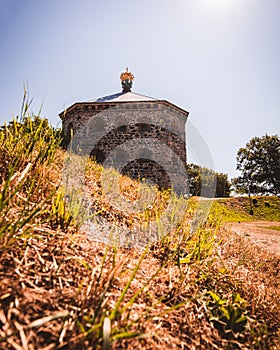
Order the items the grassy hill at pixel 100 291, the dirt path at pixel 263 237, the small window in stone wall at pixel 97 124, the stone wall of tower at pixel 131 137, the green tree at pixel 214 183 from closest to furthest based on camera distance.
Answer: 1. the grassy hill at pixel 100 291
2. the dirt path at pixel 263 237
3. the stone wall of tower at pixel 131 137
4. the small window in stone wall at pixel 97 124
5. the green tree at pixel 214 183

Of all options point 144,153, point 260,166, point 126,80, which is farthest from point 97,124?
point 260,166

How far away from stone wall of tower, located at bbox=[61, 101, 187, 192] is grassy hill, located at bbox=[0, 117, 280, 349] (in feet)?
38.8

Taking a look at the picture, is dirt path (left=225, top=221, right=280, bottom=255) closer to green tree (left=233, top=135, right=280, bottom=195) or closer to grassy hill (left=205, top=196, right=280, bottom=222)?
grassy hill (left=205, top=196, right=280, bottom=222)

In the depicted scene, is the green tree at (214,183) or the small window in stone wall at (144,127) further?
the green tree at (214,183)

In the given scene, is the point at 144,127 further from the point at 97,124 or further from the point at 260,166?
the point at 260,166

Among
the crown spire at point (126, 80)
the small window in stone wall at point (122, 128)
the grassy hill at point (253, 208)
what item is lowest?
the grassy hill at point (253, 208)

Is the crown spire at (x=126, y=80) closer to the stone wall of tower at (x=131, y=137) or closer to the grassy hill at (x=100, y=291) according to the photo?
the stone wall of tower at (x=131, y=137)

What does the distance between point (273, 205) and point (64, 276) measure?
18389 mm

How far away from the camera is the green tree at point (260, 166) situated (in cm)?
3145

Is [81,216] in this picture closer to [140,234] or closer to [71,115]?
[140,234]

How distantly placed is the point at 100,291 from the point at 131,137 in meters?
13.4

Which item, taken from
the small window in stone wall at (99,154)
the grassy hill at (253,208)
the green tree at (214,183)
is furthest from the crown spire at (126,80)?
the green tree at (214,183)

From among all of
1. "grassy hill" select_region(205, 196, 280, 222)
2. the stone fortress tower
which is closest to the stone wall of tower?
the stone fortress tower

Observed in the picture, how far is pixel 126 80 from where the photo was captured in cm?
1742
